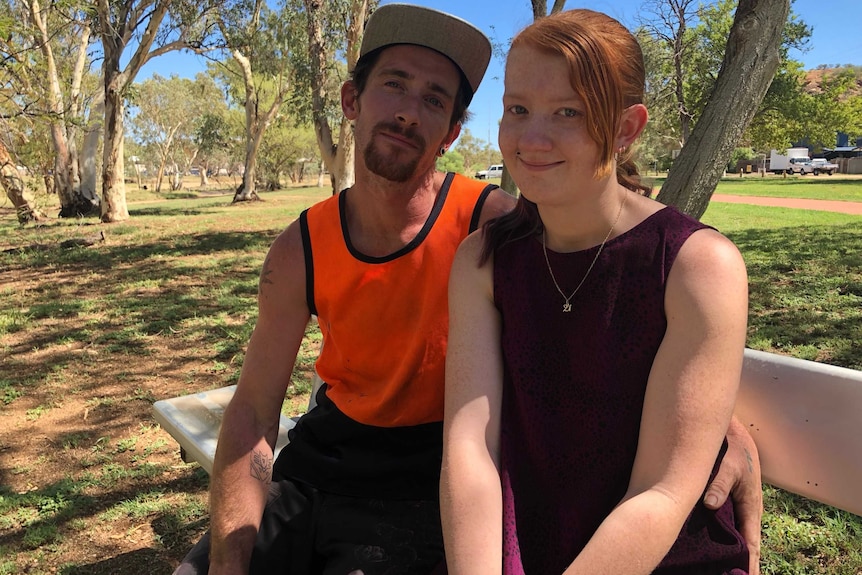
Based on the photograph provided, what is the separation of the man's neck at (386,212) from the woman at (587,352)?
348 mm

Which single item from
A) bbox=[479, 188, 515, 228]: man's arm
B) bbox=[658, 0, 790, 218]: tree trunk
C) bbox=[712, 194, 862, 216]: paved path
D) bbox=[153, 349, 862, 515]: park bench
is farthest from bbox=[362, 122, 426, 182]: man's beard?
bbox=[712, 194, 862, 216]: paved path

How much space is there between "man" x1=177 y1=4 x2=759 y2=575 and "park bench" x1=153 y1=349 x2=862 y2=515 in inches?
32.0

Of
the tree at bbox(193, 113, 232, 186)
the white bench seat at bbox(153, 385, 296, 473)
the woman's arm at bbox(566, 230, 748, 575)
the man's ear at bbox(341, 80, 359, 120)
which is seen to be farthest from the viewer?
the tree at bbox(193, 113, 232, 186)

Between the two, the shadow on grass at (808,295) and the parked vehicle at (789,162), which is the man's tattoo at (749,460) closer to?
the shadow on grass at (808,295)

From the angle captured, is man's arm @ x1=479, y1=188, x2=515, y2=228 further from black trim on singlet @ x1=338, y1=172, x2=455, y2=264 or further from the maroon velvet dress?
the maroon velvet dress

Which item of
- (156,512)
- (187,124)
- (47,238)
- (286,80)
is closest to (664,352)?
(156,512)

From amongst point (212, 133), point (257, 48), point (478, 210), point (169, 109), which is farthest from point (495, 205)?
point (169, 109)

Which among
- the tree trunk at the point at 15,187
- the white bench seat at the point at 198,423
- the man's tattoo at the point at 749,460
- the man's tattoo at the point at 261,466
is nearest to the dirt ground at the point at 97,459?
→ the white bench seat at the point at 198,423

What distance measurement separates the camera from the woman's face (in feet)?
4.18

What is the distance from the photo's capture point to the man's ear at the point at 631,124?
132 cm

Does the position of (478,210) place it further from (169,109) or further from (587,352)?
(169,109)

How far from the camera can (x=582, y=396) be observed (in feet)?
4.47

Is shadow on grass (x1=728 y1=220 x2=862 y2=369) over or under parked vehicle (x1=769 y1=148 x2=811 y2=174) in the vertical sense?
under

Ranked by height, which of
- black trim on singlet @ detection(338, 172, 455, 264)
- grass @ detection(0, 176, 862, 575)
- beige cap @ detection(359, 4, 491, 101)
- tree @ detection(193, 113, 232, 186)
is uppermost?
tree @ detection(193, 113, 232, 186)
